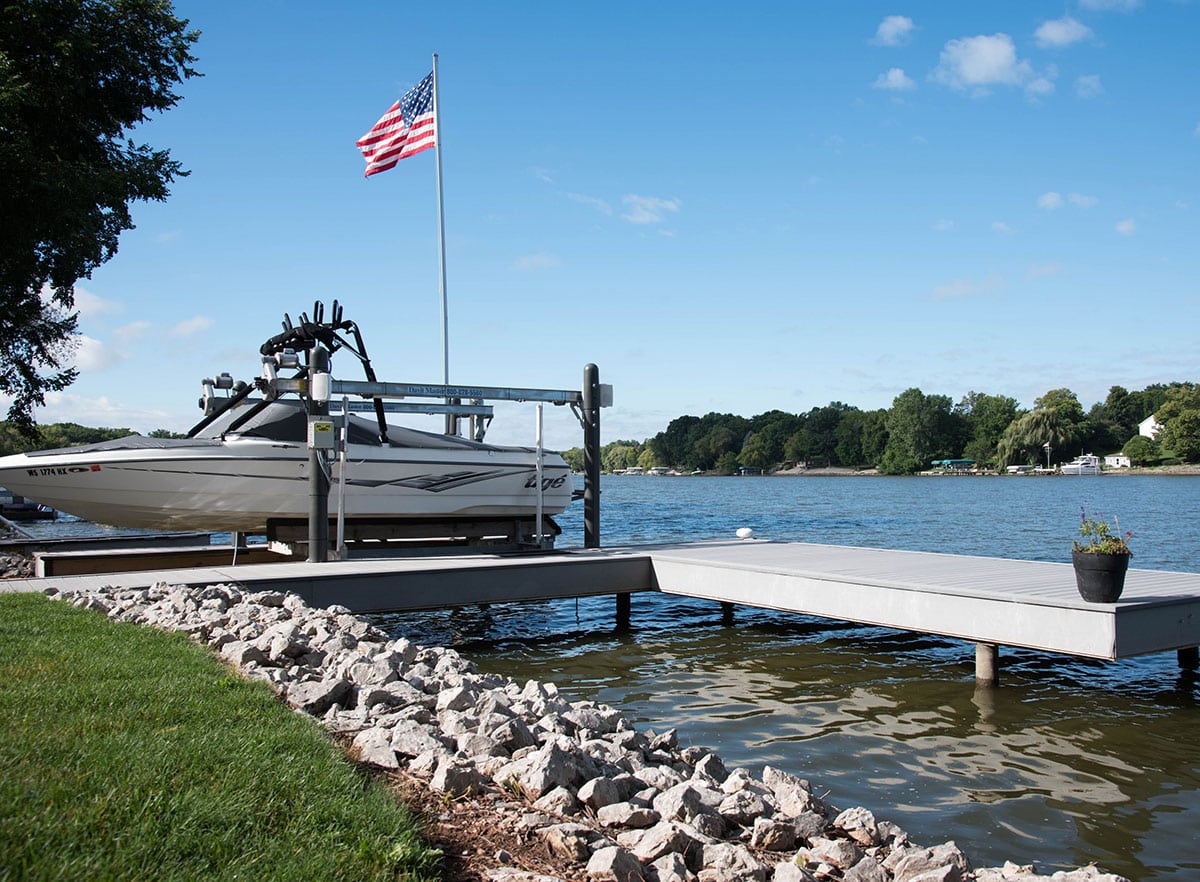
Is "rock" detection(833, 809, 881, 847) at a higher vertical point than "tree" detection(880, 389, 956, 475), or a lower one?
lower

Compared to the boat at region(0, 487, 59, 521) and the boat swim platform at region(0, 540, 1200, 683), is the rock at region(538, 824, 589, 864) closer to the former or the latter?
the boat swim platform at region(0, 540, 1200, 683)

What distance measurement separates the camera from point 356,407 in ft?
44.9

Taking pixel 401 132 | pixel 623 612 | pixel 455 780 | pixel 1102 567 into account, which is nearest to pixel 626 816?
pixel 455 780

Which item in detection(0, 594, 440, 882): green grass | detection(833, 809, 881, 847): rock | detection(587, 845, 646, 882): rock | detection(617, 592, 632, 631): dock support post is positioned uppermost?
detection(0, 594, 440, 882): green grass

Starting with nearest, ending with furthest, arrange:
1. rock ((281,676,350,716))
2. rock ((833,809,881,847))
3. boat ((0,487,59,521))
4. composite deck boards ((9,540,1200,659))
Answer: rock ((833,809,881,847)) → rock ((281,676,350,716)) → composite deck boards ((9,540,1200,659)) → boat ((0,487,59,521))

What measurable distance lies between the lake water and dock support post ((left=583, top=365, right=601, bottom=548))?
52.6 inches

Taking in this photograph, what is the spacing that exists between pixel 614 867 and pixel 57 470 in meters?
10.6

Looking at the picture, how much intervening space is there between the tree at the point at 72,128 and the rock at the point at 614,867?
45.9ft

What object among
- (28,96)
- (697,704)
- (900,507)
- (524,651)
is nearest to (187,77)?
(28,96)

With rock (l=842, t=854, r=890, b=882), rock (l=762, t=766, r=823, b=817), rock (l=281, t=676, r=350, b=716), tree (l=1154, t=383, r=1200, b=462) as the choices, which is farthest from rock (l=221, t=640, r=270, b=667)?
tree (l=1154, t=383, r=1200, b=462)

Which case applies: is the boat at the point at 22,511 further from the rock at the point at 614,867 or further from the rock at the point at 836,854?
the rock at the point at 836,854

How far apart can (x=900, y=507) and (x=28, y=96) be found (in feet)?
146

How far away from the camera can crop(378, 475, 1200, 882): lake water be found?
530 cm

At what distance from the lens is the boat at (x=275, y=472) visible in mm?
11445
